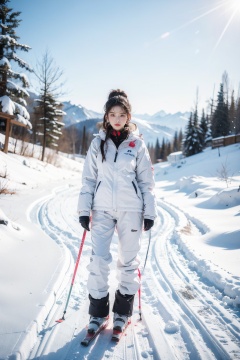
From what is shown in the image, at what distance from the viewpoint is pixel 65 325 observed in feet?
7.00

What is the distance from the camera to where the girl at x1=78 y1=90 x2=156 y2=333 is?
2164 millimetres

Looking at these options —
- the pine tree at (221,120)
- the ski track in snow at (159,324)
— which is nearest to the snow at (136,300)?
the ski track in snow at (159,324)

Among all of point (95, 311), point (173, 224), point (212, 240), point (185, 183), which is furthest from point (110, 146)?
point (185, 183)

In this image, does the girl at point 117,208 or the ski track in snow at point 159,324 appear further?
the girl at point 117,208

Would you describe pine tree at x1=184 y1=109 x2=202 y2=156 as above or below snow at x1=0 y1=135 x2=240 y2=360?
above

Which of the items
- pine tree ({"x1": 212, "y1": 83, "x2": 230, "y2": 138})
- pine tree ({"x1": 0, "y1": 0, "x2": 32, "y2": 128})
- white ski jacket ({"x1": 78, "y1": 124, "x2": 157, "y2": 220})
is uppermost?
pine tree ({"x1": 212, "y1": 83, "x2": 230, "y2": 138})

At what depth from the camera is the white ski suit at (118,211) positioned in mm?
2176

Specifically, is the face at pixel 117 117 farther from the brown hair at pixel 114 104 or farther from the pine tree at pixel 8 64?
the pine tree at pixel 8 64

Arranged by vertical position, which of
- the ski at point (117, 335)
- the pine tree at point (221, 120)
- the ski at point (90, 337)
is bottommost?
the ski at point (90, 337)

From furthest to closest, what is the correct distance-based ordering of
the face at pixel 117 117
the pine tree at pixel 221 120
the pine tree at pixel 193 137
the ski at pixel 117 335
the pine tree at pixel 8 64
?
the pine tree at pixel 193 137, the pine tree at pixel 221 120, the pine tree at pixel 8 64, the face at pixel 117 117, the ski at pixel 117 335

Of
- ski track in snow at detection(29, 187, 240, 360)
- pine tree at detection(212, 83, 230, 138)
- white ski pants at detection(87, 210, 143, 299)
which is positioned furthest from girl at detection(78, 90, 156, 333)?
pine tree at detection(212, 83, 230, 138)

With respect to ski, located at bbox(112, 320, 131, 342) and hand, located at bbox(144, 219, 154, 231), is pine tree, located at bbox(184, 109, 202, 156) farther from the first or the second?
ski, located at bbox(112, 320, 131, 342)

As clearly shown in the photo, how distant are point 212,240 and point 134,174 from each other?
3.35m

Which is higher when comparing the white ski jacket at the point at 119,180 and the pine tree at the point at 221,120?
the pine tree at the point at 221,120
